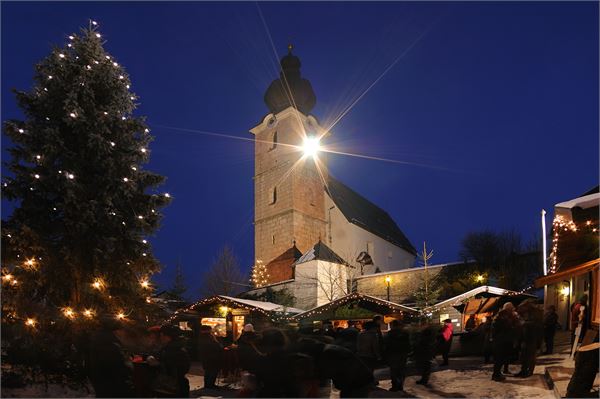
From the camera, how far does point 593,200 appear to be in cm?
1009

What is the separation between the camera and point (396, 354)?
382 inches

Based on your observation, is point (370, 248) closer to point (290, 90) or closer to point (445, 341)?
point (290, 90)

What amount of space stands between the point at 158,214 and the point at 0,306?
4.12 m

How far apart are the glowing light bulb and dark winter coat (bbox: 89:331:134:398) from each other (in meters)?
36.5

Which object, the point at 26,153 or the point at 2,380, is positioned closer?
the point at 2,380

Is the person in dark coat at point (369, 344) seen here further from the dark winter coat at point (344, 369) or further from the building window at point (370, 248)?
the building window at point (370, 248)

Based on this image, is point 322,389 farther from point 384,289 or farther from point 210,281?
point 210,281

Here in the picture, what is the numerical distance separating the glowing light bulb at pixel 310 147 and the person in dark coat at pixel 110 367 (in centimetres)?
3653

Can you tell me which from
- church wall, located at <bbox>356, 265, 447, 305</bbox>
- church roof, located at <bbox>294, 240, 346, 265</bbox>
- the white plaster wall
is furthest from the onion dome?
church wall, located at <bbox>356, 265, 447, 305</bbox>

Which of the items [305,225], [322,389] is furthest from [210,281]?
[322,389]

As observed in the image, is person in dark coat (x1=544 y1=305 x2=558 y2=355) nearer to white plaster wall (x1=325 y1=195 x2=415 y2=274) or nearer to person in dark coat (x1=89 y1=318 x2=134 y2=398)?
person in dark coat (x1=89 y1=318 x2=134 y2=398)

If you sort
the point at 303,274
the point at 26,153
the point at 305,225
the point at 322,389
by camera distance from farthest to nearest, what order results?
the point at 305,225 → the point at 303,274 → the point at 26,153 → the point at 322,389

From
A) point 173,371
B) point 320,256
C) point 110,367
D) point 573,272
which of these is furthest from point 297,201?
point 110,367

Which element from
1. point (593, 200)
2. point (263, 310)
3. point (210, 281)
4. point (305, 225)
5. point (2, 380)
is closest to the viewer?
point (2, 380)
